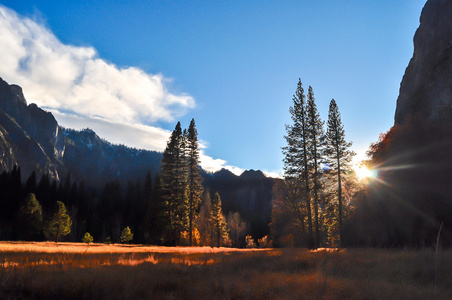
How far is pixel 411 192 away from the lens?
18609 mm

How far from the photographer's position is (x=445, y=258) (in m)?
8.84

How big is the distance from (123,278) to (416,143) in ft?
79.2

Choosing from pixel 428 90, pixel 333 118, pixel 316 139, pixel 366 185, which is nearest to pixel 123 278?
pixel 316 139

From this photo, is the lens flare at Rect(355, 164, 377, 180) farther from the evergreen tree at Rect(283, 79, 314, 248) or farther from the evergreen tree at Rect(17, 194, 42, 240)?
the evergreen tree at Rect(17, 194, 42, 240)

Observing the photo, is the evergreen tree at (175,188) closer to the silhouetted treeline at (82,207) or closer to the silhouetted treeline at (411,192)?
the silhouetted treeline at (411,192)

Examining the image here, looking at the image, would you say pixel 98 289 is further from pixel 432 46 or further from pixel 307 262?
pixel 432 46

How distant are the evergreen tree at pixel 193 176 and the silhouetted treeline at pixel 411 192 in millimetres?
18493

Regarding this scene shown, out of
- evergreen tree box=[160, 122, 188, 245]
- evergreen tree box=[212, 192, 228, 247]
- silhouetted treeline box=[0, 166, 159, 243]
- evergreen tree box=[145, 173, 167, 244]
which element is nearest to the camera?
evergreen tree box=[160, 122, 188, 245]

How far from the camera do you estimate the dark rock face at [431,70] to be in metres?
29.9

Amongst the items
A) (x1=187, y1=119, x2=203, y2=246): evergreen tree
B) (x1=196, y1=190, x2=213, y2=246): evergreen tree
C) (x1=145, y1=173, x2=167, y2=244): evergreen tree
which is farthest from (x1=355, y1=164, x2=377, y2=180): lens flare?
(x1=196, y1=190, x2=213, y2=246): evergreen tree

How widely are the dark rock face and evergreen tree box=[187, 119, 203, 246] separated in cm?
2616

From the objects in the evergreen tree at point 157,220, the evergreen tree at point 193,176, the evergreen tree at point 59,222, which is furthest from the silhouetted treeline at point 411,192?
the evergreen tree at point 59,222

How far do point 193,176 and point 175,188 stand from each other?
2.75m

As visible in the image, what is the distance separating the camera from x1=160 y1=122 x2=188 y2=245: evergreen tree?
30594 mm
